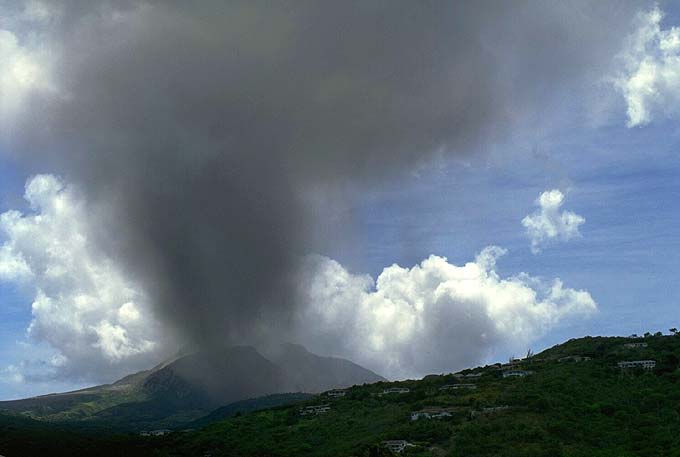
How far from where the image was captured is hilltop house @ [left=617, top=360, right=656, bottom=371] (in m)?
159

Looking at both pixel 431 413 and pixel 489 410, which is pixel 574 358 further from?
pixel 431 413

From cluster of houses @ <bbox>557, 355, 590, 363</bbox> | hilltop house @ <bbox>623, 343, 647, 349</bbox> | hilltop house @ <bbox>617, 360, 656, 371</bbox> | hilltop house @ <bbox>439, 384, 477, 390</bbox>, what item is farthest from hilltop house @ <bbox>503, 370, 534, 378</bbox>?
hilltop house @ <bbox>623, 343, 647, 349</bbox>

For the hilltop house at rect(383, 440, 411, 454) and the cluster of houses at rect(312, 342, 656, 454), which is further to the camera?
the cluster of houses at rect(312, 342, 656, 454)

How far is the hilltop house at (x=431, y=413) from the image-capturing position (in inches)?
5773

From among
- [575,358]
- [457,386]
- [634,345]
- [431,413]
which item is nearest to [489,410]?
[431,413]

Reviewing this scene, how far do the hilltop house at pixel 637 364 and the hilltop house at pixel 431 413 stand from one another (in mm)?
46815

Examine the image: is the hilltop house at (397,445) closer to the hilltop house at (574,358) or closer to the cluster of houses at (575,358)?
the cluster of houses at (575,358)

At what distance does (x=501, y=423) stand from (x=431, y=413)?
2682cm

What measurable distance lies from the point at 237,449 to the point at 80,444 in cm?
4679

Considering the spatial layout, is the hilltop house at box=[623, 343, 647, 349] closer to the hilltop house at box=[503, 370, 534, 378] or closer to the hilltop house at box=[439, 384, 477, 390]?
the hilltop house at box=[503, 370, 534, 378]

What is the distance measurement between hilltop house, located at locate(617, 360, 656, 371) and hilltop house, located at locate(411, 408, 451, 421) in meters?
46.8

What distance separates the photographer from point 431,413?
150125 millimetres

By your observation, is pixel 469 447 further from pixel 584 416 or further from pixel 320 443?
pixel 320 443

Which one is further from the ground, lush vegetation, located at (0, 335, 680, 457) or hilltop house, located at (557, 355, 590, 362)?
hilltop house, located at (557, 355, 590, 362)
